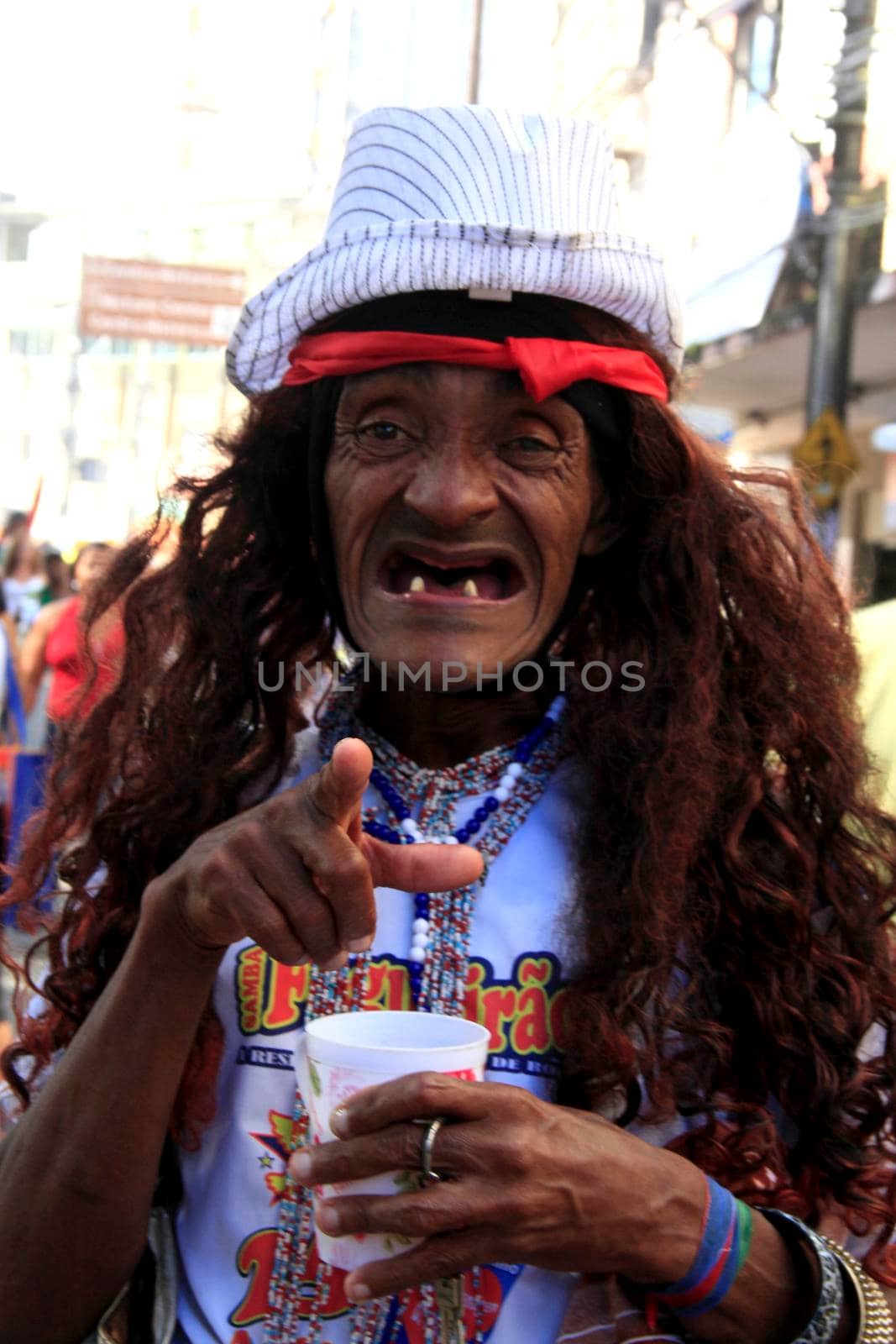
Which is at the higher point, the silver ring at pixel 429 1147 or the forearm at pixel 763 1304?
the silver ring at pixel 429 1147

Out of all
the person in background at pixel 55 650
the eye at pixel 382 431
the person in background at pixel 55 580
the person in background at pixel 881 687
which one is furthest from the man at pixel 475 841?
the person in background at pixel 55 580

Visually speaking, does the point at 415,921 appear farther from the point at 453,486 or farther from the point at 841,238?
the point at 841,238

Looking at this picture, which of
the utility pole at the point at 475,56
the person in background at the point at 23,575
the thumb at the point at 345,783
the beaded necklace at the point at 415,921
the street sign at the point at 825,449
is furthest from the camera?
the person in background at the point at 23,575

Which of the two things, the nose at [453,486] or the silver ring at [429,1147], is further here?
the nose at [453,486]

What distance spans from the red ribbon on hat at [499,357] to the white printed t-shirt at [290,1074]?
63cm

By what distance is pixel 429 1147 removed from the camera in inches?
54.7

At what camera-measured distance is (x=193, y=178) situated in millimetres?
43156

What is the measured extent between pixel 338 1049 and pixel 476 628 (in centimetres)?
65

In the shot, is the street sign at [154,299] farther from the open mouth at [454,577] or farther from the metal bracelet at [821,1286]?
the metal bracelet at [821,1286]

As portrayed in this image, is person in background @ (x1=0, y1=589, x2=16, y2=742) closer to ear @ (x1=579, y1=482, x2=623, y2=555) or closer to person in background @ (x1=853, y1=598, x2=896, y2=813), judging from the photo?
person in background @ (x1=853, y1=598, x2=896, y2=813)

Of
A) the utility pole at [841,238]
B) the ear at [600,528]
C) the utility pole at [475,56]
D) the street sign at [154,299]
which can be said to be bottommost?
the ear at [600,528]

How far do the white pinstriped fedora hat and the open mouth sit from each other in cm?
35

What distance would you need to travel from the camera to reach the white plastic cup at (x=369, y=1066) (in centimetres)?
140

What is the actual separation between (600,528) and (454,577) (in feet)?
0.89
